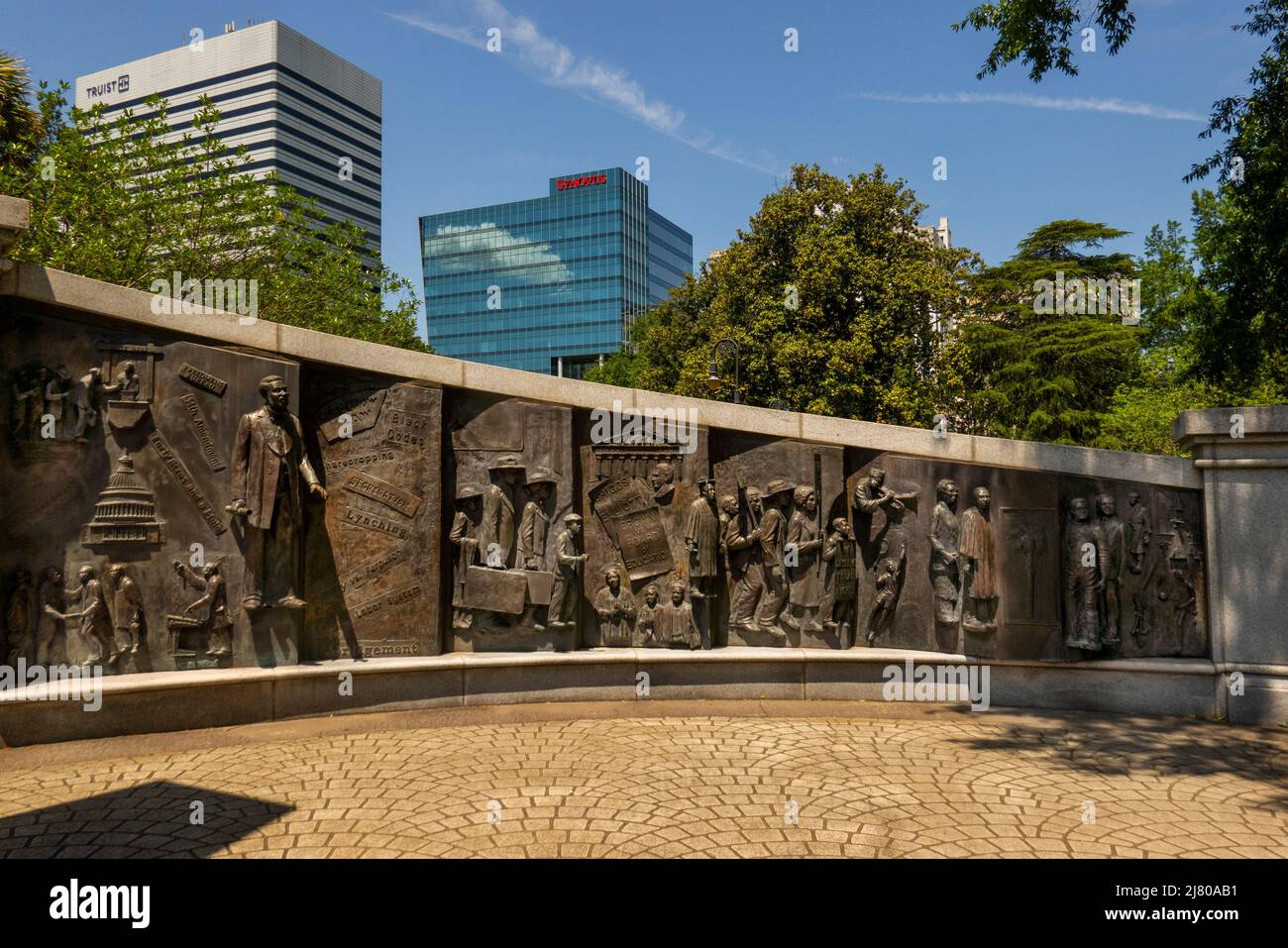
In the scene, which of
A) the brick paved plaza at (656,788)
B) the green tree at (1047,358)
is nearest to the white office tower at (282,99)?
the green tree at (1047,358)

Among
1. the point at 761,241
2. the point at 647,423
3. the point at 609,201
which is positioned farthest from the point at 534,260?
the point at 647,423

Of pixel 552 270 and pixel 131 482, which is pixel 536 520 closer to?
pixel 131 482

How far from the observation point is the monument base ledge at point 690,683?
26.8ft

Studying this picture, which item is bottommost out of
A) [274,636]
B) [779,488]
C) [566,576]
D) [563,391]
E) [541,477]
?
[274,636]

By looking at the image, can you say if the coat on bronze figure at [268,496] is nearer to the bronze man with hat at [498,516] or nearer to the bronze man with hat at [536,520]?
the bronze man with hat at [498,516]

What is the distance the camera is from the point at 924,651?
32.6 feet

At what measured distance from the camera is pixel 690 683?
977cm

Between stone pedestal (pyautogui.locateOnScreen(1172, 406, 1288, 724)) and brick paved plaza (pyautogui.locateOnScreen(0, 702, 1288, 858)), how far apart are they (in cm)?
67

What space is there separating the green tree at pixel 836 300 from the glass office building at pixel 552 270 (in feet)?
194

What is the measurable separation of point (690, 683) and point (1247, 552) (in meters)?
6.53

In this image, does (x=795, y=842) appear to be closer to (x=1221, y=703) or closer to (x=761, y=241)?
(x=1221, y=703)

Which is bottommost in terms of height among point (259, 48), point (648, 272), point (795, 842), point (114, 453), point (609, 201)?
point (795, 842)

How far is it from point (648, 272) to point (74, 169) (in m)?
83.0

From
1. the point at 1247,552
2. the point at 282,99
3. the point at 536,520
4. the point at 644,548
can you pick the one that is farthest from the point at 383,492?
the point at 282,99
